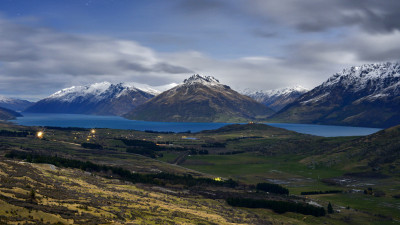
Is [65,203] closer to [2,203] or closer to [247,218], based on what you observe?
[2,203]

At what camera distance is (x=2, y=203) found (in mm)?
50000

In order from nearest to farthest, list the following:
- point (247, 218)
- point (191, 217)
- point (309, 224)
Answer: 1. point (191, 217)
2. point (247, 218)
3. point (309, 224)

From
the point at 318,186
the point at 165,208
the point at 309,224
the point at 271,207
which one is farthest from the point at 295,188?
the point at 165,208

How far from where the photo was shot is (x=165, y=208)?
277ft

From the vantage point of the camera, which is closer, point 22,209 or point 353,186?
point 22,209

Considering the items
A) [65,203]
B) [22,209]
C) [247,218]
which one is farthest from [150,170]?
[22,209]

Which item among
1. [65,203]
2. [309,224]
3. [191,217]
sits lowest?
[309,224]

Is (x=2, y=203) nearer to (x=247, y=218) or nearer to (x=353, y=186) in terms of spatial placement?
(x=247, y=218)

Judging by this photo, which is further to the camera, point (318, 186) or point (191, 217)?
point (318, 186)

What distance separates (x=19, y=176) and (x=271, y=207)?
8165 cm

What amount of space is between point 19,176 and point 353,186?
543 ft

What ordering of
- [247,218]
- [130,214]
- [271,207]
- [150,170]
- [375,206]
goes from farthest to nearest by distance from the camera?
[150,170]
[375,206]
[271,207]
[247,218]
[130,214]

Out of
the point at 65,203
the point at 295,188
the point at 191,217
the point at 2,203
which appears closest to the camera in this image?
the point at 2,203

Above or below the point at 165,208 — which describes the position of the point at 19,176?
above
